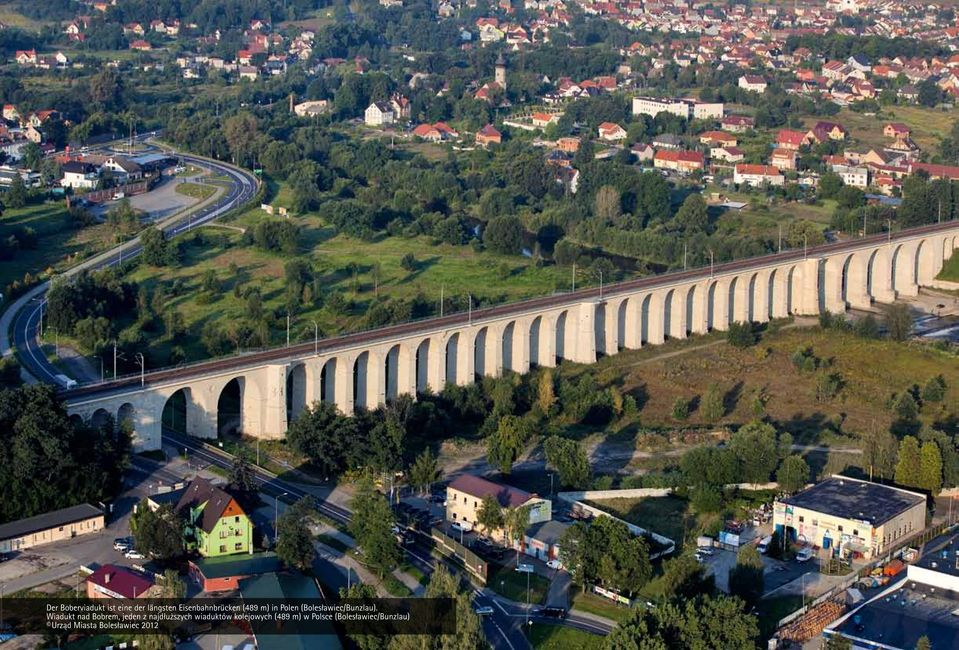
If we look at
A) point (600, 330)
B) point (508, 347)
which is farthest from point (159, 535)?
point (600, 330)

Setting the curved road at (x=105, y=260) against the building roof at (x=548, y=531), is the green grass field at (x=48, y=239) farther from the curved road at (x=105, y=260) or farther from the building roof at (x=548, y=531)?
the building roof at (x=548, y=531)

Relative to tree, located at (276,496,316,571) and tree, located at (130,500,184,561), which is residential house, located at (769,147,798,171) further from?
tree, located at (130,500,184,561)

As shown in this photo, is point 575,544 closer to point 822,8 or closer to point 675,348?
point 675,348

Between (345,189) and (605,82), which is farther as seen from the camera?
(605,82)

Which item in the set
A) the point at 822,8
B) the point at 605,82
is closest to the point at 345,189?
the point at 605,82

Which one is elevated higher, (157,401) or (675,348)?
(157,401)

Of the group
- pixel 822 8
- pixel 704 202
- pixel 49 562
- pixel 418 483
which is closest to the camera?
pixel 49 562

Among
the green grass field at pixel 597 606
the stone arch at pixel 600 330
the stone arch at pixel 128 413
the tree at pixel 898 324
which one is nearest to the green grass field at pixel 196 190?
the stone arch at pixel 600 330
